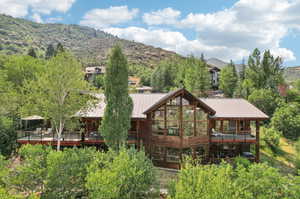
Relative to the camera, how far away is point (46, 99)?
16609 millimetres

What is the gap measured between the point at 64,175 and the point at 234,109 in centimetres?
1517

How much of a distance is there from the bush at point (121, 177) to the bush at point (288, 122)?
27.4 meters

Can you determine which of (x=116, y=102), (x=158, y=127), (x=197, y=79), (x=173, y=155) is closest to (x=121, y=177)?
(x=116, y=102)

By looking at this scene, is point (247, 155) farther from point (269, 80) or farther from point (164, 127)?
point (269, 80)

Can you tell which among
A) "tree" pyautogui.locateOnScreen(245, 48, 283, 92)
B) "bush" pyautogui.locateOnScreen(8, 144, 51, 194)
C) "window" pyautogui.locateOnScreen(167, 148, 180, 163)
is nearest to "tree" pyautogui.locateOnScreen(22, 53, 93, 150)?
"bush" pyautogui.locateOnScreen(8, 144, 51, 194)

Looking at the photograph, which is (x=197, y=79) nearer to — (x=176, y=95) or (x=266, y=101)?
(x=266, y=101)

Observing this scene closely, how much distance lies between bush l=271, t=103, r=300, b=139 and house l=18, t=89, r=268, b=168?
1470 centimetres

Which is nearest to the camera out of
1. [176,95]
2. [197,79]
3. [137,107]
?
[176,95]

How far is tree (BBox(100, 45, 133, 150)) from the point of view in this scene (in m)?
14.1

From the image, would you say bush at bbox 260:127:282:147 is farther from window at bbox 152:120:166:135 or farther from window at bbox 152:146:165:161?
Answer: window at bbox 152:120:166:135

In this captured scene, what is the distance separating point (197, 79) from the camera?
3950cm

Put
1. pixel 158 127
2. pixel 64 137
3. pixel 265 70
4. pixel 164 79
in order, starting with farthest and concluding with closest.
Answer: pixel 164 79
pixel 265 70
pixel 64 137
pixel 158 127

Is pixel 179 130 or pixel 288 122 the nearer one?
pixel 179 130

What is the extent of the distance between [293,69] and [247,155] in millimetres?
142020
